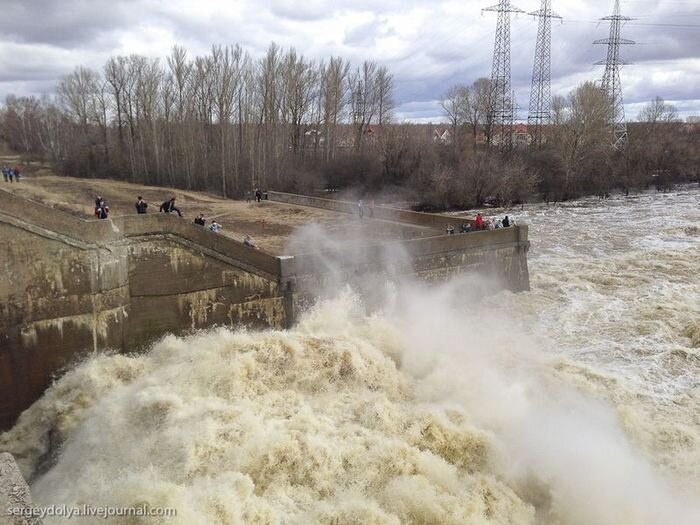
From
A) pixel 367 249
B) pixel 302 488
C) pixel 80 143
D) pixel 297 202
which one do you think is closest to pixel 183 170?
pixel 80 143

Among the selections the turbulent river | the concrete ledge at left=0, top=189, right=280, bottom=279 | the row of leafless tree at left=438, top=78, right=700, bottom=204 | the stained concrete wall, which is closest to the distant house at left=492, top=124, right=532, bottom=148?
the row of leafless tree at left=438, top=78, right=700, bottom=204

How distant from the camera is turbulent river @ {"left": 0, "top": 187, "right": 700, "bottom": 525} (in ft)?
27.4

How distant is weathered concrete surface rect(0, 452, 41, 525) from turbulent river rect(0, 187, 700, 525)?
2.03m

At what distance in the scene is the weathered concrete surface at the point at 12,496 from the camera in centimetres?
535

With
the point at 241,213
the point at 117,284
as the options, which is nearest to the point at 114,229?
the point at 117,284

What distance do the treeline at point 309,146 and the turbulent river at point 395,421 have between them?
1119 inches

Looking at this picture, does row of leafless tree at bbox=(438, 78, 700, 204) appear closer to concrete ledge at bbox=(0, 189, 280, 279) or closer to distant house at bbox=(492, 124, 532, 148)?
distant house at bbox=(492, 124, 532, 148)

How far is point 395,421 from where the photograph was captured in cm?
1046

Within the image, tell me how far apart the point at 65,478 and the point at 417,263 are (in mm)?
11181

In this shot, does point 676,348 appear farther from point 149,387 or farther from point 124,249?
point 124,249

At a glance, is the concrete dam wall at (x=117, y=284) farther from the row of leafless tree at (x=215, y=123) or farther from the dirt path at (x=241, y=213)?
the row of leafless tree at (x=215, y=123)

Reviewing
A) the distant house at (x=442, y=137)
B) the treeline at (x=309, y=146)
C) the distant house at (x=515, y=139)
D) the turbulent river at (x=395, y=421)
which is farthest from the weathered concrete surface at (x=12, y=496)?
the distant house at (x=442, y=137)

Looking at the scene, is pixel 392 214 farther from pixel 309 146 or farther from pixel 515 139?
pixel 515 139

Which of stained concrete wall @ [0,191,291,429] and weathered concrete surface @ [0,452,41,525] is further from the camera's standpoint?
stained concrete wall @ [0,191,291,429]
